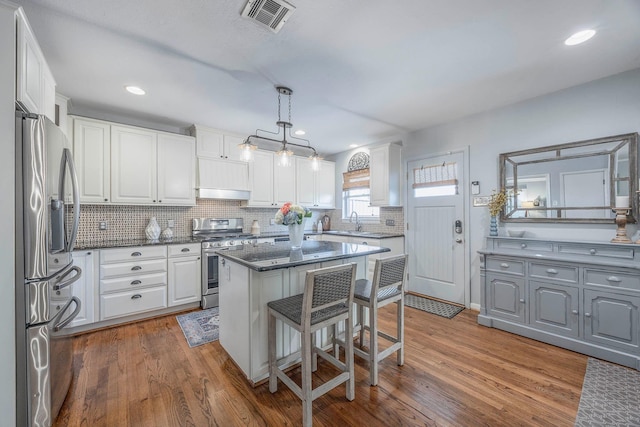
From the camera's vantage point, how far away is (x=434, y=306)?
360 centimetres

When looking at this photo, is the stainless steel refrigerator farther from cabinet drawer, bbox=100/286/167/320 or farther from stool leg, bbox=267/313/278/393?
cabinet drawer, bbox=100/286/167/320

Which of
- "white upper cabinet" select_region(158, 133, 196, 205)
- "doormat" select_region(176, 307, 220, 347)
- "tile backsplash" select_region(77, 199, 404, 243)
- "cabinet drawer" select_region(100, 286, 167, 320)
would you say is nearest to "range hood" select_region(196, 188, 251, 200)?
"white upper cabinet" select_region(158, 133, 196, 205)

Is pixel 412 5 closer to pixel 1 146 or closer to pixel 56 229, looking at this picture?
pixel 1 146

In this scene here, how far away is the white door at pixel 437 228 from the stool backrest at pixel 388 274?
1.90 meters

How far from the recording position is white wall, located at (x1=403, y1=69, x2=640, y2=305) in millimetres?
2484

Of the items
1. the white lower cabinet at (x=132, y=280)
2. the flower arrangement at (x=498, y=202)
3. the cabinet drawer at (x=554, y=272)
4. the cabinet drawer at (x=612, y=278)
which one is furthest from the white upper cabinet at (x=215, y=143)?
the cabinet drawer at (x=612, y=278)

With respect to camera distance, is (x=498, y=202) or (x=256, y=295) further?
(x=498, y=202)

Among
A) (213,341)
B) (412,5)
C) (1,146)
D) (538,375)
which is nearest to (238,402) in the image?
(213,341)

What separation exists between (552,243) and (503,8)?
2.21 m

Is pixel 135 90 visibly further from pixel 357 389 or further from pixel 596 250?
pixel 596 250

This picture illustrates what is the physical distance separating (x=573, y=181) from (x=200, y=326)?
4234mm

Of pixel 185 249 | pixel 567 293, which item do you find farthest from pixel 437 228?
pixel 185 249

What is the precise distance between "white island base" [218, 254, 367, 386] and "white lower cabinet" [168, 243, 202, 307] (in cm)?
141

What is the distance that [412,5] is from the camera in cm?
164
